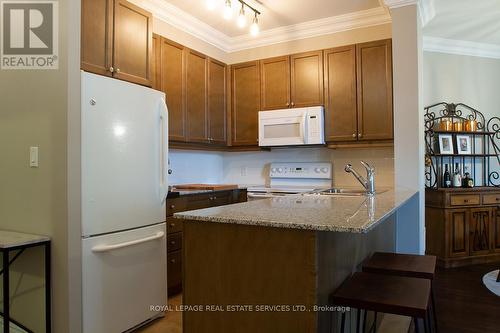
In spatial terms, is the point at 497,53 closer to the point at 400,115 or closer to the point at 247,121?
the point at 400,115

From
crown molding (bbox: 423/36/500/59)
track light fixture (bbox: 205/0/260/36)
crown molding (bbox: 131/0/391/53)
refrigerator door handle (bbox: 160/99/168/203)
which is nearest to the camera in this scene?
refrigerator door handle (bbox: 160/99/168/203)

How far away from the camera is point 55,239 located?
189 centimetres

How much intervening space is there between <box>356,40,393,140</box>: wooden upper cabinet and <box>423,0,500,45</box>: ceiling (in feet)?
2.03

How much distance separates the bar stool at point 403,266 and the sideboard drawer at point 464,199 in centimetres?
208

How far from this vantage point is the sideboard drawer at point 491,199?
3.80 m

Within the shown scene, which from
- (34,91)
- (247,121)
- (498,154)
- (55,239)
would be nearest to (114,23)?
(34,91)

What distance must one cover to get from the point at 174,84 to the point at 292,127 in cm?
128

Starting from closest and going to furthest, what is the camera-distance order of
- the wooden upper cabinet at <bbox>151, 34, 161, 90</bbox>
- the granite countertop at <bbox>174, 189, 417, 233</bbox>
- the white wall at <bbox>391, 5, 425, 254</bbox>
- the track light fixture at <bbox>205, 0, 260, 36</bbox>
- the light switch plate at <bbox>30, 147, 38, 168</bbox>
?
the granite countertop at <bbox>174, 189, 417, 233</bbox> → the light switch plate at <bbox>30, 147, 38, 168</bbox> → the track light fixture at <bbox>205, 0, 260, 36</bbox> → the white wall at <bbox>391, 5, 425, 254</bbox> → the wooden upper cabinet at <bbox>151, 34, 161, 90</bbox>

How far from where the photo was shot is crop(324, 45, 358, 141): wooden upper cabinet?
341cm

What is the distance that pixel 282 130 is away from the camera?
12.1 ft

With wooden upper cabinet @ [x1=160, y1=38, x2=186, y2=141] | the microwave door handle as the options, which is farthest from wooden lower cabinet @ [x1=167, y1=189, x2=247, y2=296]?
the microwave door handle

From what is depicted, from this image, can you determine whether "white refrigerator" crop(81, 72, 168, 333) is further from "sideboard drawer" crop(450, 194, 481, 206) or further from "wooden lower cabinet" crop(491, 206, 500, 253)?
"wooden lower cabinet" crop(491, 206, 500, 253)

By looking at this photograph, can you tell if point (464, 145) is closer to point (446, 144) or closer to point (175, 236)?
point (446, 144)

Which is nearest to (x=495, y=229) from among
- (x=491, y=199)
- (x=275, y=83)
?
(x=491, y=199)
